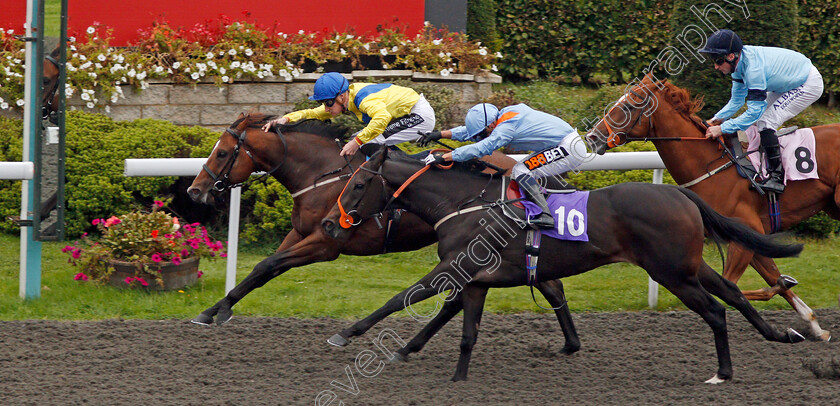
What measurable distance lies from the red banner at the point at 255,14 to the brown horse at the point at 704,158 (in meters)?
4.57

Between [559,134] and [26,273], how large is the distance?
12.1 ft

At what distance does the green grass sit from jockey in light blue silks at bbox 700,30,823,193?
140 cm

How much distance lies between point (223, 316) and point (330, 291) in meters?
1.33

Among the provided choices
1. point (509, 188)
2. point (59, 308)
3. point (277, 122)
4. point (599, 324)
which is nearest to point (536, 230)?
point (509, 188)

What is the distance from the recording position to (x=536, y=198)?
478 cm

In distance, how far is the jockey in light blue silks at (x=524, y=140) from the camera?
16.3 feet

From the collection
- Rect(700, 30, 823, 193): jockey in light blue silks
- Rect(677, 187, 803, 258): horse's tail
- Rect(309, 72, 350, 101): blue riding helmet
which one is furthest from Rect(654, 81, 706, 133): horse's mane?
Rect(309, 72, 350, 101): blue riding helmet

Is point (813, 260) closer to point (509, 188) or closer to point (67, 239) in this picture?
point (509, 188)

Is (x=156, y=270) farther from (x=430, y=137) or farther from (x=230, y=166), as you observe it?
(x=430, y=137)

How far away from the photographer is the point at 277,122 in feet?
19.3

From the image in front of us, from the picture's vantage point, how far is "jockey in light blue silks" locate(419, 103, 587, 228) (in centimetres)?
496

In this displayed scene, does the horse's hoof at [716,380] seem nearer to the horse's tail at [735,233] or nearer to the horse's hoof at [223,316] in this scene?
the horse's tail at [735,233]

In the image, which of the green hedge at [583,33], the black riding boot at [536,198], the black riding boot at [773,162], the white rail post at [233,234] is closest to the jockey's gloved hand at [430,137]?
the black riding boot at [536,198]

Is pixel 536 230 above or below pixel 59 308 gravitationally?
above
